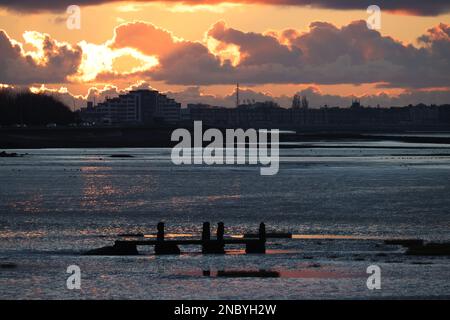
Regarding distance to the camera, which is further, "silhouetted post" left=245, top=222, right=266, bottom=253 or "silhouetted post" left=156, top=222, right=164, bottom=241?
"silhouetted post" left=245, top=222, right=266, bottom=253

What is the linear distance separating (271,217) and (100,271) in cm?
2158

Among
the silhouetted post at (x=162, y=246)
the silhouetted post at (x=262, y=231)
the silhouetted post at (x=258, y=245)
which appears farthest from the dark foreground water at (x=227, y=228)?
the silhouetted post at (x=262, y=231)

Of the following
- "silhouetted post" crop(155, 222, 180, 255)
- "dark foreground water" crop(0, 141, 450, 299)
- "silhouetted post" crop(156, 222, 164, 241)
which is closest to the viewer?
"dark foreground water" crop(0, 141, 450, 299)

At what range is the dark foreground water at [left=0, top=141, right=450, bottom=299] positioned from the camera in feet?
101

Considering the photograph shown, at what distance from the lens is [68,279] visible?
31891 mm

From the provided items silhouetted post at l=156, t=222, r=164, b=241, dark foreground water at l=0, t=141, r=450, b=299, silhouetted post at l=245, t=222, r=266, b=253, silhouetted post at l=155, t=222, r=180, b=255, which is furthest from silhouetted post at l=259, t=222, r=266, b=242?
silhouetted post at l=156, t=222, r=164, b=241

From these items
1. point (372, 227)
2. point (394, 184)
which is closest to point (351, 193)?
point (394, 184)

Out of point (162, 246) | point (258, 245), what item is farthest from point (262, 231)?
point (162, 246)

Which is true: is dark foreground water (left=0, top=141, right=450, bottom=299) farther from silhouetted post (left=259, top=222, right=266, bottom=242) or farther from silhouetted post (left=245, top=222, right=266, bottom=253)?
silhouetted post (left=259, top=222, right=266, bottom=242)

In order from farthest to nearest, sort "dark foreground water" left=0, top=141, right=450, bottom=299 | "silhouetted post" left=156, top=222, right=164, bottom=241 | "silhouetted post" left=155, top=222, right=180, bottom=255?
"silhouetted post" left=155, top=222, right=180, bottom=255
"silhouetted post" left=156, top=222, right=164, bottom=241
"dark foreground water" left=0, top=141, right=450, bottom=299

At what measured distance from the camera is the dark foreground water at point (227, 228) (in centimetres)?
3092

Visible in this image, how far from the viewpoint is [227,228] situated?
48.2 metres

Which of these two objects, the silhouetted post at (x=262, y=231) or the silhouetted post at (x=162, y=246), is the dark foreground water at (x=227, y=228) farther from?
the silhouetted post at (x=262, y=231)

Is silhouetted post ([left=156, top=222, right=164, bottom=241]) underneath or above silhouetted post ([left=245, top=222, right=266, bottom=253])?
above
